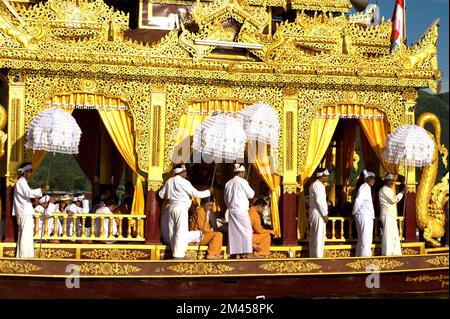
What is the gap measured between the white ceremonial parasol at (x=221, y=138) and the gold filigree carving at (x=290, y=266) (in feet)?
5.84

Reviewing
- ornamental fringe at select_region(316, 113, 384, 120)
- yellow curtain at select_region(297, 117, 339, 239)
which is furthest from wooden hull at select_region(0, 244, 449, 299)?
ornamental fringe at select_region(316, 113, 384, 120)

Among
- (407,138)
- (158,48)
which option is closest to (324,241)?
(407,138)

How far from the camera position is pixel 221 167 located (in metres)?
16.2

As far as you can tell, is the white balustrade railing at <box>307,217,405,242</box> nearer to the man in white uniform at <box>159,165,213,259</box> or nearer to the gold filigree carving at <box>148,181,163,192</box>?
the man in white uniform at <box>159,165,213,259</box>

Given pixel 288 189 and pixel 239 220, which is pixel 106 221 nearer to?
pixel 239 220

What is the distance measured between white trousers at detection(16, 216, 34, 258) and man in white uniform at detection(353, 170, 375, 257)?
5127 millimetres

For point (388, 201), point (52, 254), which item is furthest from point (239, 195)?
point (52, 254)

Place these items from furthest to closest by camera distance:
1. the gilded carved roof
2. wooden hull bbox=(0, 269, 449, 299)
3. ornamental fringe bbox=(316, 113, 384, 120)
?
ornamental fringe bbox=(316, 113, 384, 120) → the gilded carved roof → wooden hull bbox=(0, 269, 449, 299)

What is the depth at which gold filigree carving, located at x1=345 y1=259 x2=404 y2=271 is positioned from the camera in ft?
44.7

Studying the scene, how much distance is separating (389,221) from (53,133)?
5.59 meters

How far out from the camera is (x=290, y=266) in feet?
43.8
